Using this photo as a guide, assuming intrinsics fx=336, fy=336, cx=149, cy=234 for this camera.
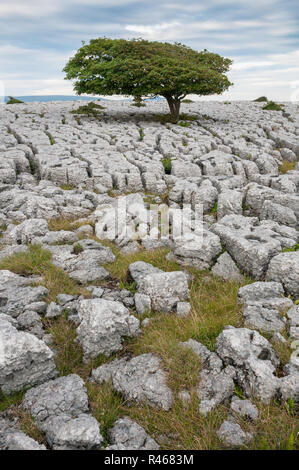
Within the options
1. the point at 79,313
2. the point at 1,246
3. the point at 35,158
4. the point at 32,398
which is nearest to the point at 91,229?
the point at 1,246

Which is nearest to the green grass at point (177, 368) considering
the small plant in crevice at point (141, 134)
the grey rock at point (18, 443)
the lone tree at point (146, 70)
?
the grey rock at point (18, 443)

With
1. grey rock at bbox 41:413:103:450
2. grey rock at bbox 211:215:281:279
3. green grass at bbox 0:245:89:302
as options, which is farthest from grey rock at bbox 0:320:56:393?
grey rock at bbox 211:215:281:279

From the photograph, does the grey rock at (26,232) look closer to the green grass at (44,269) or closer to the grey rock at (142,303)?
the green grass at (44,269)

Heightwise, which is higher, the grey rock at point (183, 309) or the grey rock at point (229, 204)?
the grey rock at point (229, 204)

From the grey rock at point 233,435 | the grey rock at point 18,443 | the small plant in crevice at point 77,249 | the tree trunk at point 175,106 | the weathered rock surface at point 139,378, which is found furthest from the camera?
the tree trunk at point 175,106

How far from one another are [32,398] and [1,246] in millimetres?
4739

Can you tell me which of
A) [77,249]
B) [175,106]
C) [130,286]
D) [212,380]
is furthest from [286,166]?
[212,380]

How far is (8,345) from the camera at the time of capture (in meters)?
4.45

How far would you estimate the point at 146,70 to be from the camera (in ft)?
67.8

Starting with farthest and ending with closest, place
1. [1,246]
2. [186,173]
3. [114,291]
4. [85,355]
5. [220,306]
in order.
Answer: [186,173]
[1,246]
[114,291]
[220,306]
[85,355]

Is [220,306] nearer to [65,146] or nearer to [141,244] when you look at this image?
[141,244]

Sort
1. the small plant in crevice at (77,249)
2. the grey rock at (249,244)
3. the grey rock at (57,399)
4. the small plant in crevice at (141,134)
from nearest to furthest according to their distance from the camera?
the grey rock at (57,399), the grey rock at (249,244), the small plant in crevice at (77,249), the small plant in crevice at (141,134)

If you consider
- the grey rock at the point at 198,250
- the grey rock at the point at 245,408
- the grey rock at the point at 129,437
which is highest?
the grey rock at the point at 198,250

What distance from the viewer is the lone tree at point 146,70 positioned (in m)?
20.6
